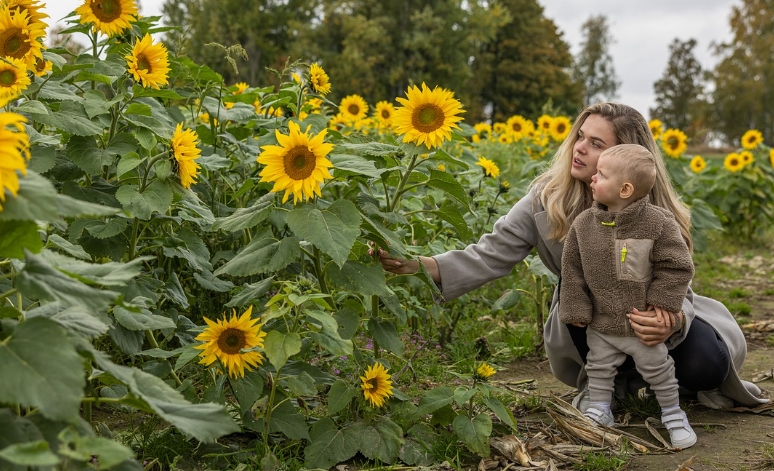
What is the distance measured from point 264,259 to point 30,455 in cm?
112

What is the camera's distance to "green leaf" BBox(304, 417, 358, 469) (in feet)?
8.64

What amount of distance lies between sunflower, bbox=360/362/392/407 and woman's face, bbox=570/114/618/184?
127cm

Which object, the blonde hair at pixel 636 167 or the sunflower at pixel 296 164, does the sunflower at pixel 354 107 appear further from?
the sunflower at pixel 296 164

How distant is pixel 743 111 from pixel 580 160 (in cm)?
4623

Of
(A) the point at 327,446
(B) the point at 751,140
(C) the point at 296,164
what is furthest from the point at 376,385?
(B) the point at 751,140

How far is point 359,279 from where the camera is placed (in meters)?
2.52

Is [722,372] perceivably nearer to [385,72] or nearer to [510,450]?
[510,450]

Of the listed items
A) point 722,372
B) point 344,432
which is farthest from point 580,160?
point 344,432

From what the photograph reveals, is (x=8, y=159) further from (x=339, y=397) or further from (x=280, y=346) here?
(x=339, y=397)

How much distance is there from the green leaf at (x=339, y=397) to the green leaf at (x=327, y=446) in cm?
6

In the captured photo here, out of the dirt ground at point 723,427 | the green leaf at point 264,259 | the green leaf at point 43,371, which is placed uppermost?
the green leaf at point 264,259

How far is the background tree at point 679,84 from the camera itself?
168 feet

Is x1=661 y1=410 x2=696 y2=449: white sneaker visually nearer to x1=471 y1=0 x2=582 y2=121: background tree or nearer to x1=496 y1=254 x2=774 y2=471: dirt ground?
x1=496 y1=254 x2=774 y2=471: dirt ground

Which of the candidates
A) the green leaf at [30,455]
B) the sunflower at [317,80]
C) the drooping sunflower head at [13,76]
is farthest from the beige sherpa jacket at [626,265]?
the green leaf at [30,455]
